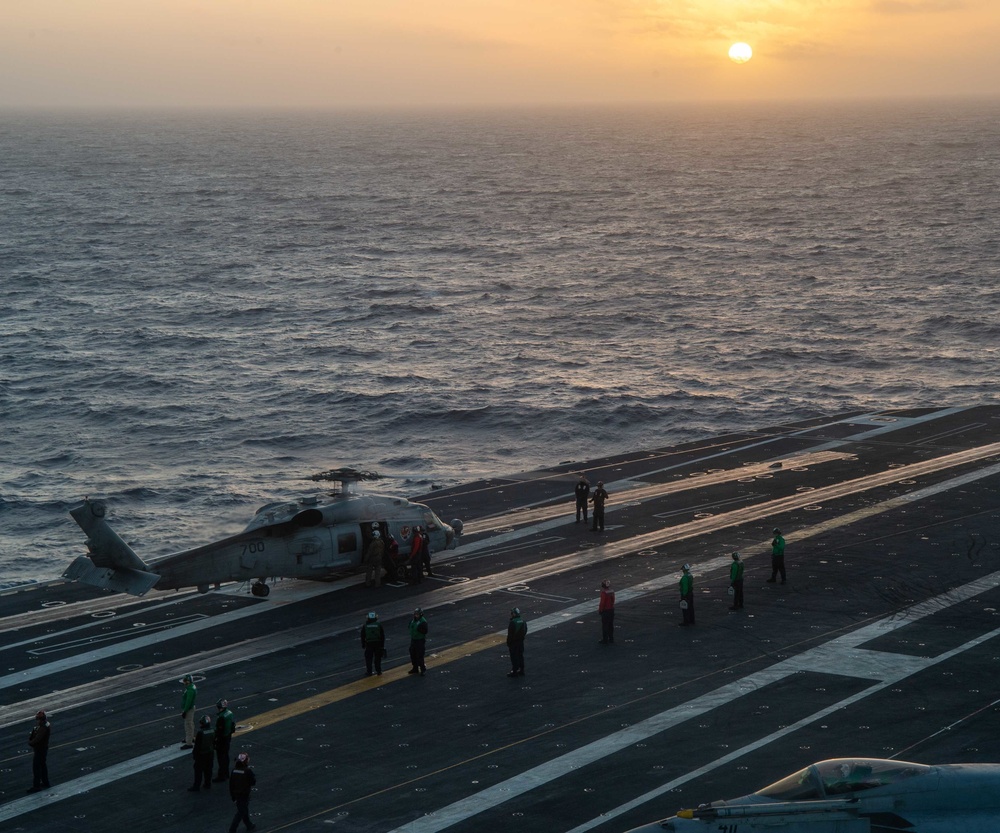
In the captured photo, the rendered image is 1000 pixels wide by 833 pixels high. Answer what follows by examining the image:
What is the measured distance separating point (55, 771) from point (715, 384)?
187 feet

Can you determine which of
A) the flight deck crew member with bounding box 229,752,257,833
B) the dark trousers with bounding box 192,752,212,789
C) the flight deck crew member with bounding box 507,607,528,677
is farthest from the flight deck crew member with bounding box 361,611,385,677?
the flight deck crew member with bounding box 229,752,257,833

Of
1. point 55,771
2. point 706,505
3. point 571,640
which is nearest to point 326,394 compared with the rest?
point 706,505

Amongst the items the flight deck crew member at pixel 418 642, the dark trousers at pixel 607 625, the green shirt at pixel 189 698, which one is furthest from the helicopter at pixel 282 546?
the dark trousers at pixel 607 625

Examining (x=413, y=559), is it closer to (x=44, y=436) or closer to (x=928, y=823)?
(x=928, y=823)

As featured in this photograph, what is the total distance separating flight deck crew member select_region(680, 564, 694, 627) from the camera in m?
30.8

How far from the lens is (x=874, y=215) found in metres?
153

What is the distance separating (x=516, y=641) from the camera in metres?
27.9

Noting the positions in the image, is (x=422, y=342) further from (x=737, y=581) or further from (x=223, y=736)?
(x=223, y=736)

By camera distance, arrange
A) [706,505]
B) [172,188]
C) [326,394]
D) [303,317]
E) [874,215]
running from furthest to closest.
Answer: [172,188] → [874,215] → [303,317] → [326,394] → [706,505]

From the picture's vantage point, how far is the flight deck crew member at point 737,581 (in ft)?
105

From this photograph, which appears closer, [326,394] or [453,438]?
[453,438]

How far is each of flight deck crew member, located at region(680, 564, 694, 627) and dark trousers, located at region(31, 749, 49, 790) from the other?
14.8 m

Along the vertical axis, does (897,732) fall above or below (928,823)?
below

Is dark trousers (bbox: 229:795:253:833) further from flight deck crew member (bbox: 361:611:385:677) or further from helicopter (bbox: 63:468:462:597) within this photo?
helicopter (bbox: 63:468:462:597)
